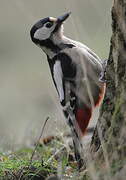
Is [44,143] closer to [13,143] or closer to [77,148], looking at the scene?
[13,143]

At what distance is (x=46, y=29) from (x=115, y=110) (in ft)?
7.59

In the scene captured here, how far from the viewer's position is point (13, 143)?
8.00m

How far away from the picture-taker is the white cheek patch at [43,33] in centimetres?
758

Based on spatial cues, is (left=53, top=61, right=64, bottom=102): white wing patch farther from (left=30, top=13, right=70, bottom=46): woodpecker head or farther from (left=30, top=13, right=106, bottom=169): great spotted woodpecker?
(left=30, top=13, right=70, bottom=46): woodpecker head

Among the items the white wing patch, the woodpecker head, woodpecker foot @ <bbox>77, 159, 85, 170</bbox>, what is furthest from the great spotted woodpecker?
woodpecker foot @ <bbox>77, 159, 85, 170</bbox>

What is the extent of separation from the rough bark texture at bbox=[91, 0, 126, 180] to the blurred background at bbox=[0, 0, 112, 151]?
1626mm

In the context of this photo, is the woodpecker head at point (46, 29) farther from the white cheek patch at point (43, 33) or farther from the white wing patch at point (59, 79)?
the white wing patch at point (59, 79)

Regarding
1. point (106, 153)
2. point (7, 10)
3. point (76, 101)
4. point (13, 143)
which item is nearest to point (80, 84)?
point (76, 101)

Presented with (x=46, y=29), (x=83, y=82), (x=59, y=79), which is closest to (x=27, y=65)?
(x=46, y=29)

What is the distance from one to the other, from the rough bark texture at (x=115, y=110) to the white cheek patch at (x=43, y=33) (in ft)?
5.39

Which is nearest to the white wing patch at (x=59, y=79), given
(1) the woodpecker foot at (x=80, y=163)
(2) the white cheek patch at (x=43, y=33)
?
(2) the white cheek patch at (x=43, y=33)

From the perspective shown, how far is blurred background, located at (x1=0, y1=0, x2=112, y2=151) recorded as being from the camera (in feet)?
28.9

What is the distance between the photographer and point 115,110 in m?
5.53

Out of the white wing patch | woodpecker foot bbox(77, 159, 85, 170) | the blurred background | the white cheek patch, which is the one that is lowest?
the blurred background
